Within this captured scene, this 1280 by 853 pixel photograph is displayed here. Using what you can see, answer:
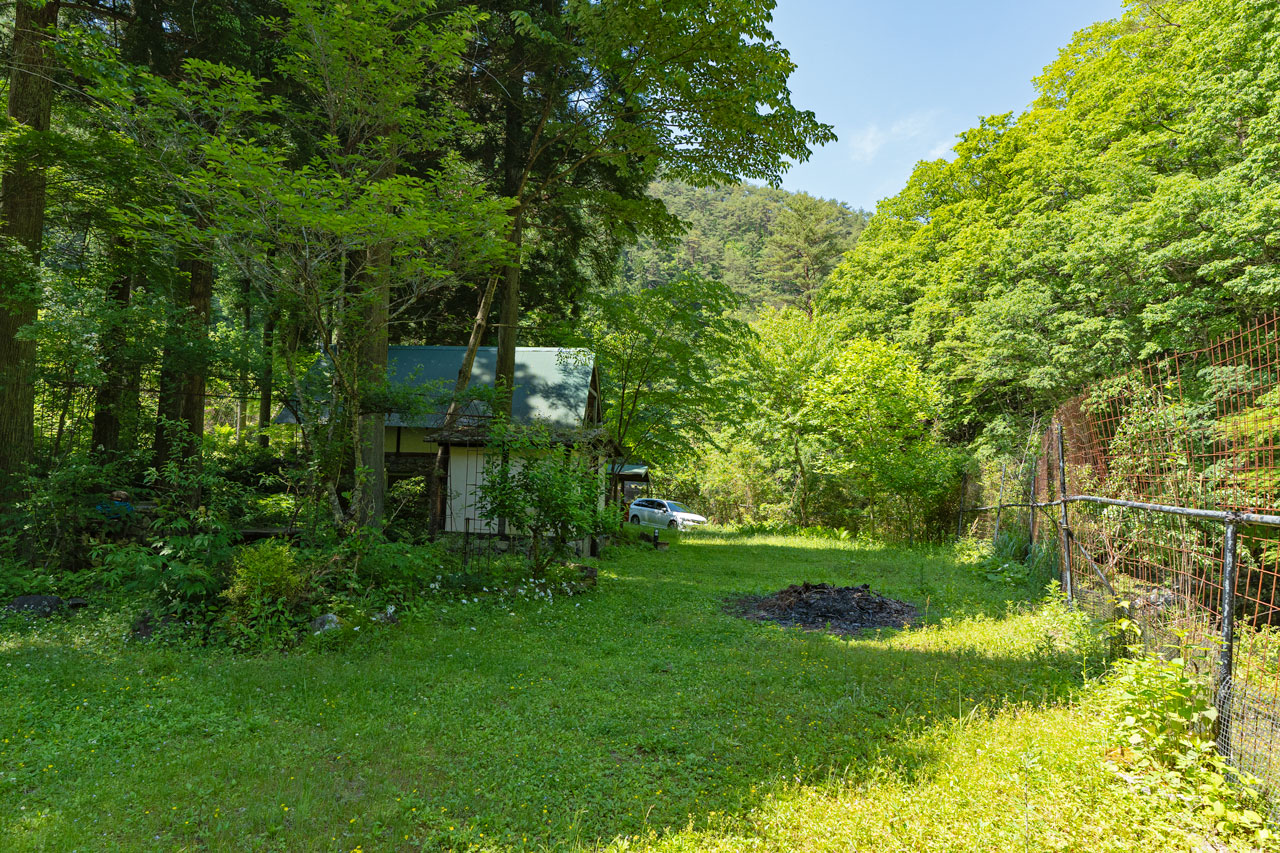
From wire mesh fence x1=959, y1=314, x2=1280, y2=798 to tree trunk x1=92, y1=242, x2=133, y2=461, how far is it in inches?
430

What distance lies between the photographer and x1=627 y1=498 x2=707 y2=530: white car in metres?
24.7

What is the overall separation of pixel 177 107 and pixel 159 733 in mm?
6266

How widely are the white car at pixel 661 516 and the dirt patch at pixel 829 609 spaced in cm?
Result: 1520

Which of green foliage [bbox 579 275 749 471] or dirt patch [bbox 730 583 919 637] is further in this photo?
green foliage [bbox 579 275 749 471]

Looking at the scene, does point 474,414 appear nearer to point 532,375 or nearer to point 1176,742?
point 532,375

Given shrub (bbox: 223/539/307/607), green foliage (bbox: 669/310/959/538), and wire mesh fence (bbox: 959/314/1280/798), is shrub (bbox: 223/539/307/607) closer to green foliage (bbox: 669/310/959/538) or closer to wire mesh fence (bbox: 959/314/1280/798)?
wire mesh fence (bbox: 959/314/1280/798)

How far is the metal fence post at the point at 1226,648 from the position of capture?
3.22m

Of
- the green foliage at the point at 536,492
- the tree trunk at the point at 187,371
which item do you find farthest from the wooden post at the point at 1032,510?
the tree trunk at the point at 187,371

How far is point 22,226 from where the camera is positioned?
8.52 m

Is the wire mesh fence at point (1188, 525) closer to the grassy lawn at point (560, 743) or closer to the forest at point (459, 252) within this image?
the grassy lawn at point (560, 743)

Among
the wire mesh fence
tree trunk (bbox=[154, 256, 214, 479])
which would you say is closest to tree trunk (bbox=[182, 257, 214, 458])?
tree trunk (bbox=[154, 256, 214, 479])

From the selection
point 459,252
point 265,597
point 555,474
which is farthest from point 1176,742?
point 459,252

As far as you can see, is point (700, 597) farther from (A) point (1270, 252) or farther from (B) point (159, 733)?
(A) point (1270, 252)

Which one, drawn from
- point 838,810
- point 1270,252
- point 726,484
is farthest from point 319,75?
point 726,484
